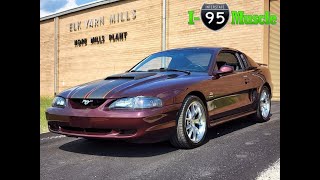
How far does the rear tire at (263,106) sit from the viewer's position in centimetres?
614

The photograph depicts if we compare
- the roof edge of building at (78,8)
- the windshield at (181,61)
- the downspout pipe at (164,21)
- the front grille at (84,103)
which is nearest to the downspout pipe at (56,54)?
the roof edge of building at (78,8)

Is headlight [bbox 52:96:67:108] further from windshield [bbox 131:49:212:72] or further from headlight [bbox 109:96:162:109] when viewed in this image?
windshield [bbox 131:49:212:72]

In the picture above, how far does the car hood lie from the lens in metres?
3.93

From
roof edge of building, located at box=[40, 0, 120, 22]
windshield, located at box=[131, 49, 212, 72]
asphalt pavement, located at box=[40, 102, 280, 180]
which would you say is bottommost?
asphalt pavement, located at box=[40, 102, 280, 180]

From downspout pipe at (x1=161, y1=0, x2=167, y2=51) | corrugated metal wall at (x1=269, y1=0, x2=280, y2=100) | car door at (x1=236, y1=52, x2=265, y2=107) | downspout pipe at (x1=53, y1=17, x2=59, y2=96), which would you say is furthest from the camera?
downspout pipe at (x1=53, y1=17, x2=59, y2=96)

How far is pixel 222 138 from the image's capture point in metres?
4.88

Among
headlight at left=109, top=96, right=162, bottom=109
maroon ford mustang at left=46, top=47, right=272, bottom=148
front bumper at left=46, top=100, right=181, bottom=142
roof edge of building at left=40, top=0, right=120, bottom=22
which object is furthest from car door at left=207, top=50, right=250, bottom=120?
roof edge of building at left=40, top=0, right=120, bottom=22

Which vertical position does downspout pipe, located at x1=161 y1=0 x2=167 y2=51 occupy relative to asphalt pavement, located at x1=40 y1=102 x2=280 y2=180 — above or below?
above

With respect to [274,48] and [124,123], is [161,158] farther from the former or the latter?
[274,48]

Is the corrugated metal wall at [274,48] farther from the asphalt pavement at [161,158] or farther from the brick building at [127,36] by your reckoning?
the asphalt pavement at [161,158]

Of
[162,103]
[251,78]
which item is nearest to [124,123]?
[162,103]

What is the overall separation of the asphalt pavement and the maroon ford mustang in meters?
0.25
